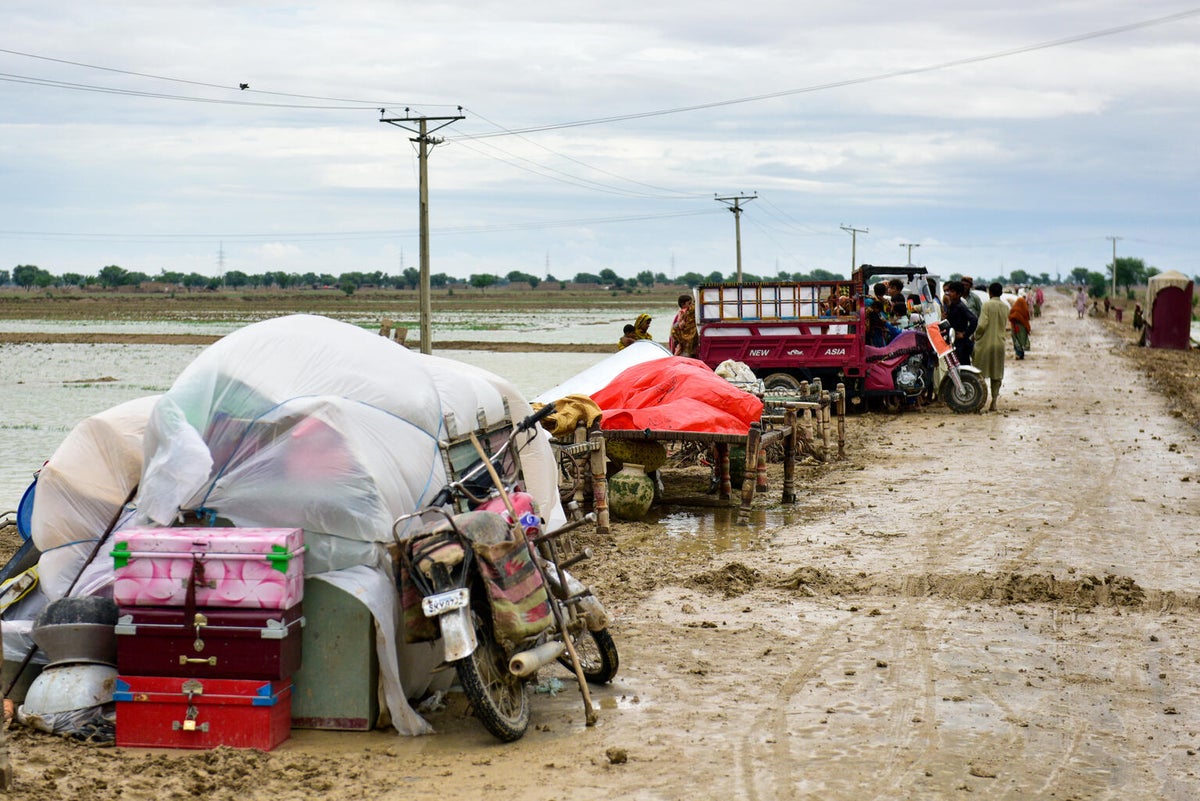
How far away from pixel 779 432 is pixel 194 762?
765cm

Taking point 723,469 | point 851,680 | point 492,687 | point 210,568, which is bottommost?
point 851,680

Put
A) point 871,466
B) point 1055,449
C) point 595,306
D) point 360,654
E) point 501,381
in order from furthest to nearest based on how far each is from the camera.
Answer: point 595,306 → point 1055,449 → point 871,466 → point 501,381 → point 360,654

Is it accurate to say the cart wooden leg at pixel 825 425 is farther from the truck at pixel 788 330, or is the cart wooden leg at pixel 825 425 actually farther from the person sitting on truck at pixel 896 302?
the person sitting on truck at pixel 896 302

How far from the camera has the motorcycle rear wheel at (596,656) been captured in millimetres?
6652

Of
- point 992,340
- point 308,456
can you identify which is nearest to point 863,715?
point 308,456

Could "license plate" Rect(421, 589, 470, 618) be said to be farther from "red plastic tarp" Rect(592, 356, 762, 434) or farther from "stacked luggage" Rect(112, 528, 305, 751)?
"red plastic tarp" Rect(592, 356, 762, 434)

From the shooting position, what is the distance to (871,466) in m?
15.0

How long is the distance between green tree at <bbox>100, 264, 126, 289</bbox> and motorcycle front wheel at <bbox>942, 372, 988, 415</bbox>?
13761 cm

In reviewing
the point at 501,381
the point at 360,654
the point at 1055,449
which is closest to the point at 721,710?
the point at 360,654

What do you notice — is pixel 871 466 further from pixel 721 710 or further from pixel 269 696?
pixel 269 696

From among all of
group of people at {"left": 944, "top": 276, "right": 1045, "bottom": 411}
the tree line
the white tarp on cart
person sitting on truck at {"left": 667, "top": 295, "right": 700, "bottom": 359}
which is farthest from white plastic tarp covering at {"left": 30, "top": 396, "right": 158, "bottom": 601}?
the tree line

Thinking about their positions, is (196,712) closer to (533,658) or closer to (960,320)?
(533,658)

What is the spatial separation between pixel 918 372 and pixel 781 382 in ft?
9.12

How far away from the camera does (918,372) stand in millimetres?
21016
